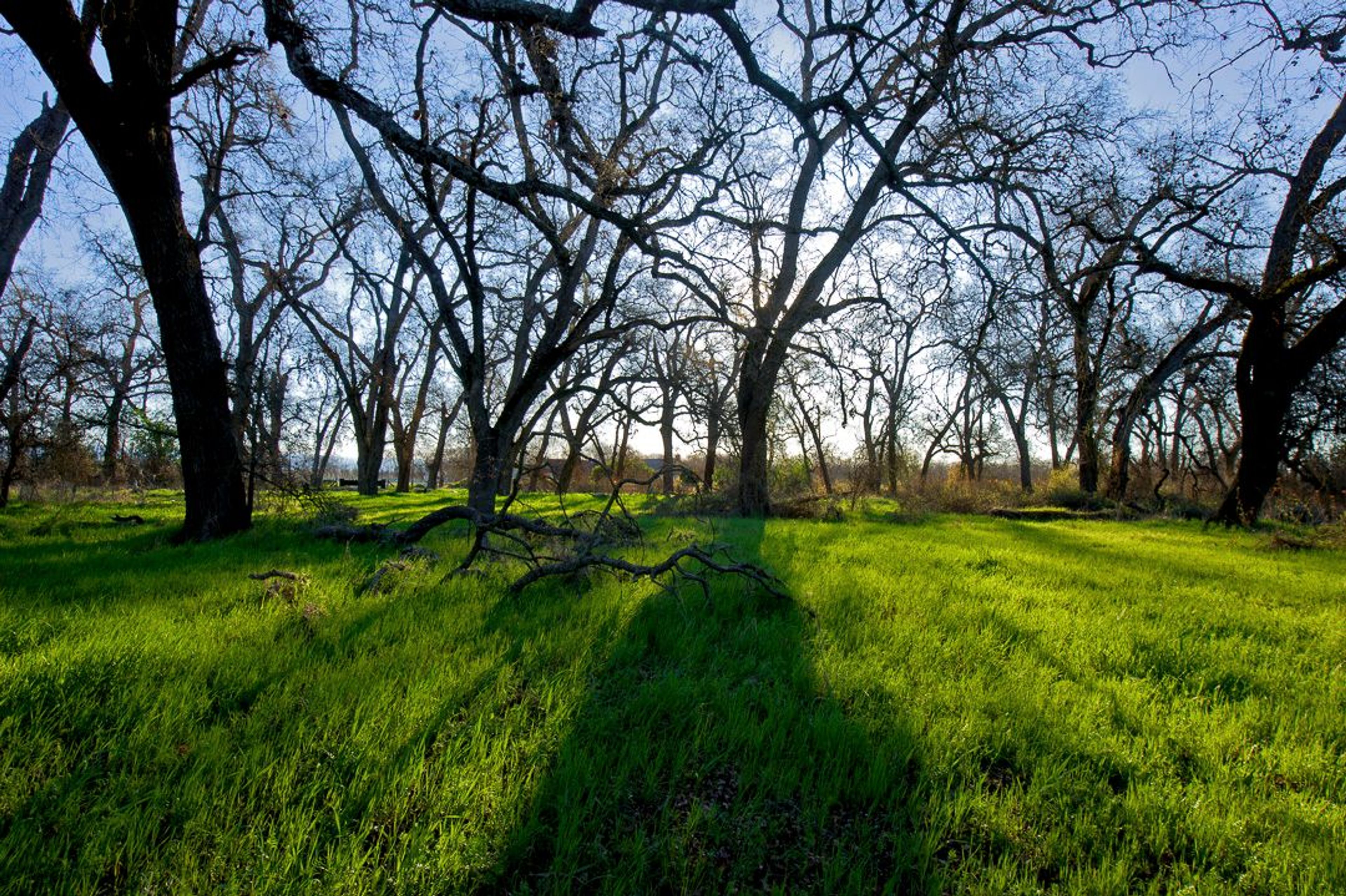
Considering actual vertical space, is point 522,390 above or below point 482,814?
above

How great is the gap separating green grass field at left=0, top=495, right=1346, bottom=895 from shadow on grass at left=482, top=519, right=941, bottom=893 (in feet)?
0.04

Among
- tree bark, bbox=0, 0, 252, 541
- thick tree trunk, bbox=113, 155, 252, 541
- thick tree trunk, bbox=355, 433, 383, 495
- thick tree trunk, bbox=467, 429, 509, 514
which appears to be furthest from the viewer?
thick tree trunk, bbox=355, 433, 383, 495

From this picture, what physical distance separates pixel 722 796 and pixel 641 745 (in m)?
0.36

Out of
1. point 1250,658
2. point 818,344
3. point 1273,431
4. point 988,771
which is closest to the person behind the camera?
point 988,771

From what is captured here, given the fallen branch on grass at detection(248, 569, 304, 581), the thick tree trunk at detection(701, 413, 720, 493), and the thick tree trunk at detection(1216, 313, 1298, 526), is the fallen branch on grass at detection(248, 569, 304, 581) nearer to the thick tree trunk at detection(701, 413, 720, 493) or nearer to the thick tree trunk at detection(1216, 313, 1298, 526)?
the thick tree trunk at detection(701, 413, 720, 493)

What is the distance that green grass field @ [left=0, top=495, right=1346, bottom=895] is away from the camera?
1529 millimetres

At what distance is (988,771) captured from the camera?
2148 mm

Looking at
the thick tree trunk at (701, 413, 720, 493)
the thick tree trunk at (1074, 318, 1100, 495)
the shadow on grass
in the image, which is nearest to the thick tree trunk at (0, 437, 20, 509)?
the thick tree trunk at (701, 413, 720, 493)

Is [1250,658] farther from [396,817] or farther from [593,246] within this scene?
[593,246]

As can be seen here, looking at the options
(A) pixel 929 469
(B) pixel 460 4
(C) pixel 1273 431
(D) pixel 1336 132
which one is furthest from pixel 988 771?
(A) pixel 929 469

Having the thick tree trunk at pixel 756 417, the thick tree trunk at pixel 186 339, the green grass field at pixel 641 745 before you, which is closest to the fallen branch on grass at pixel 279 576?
the green grass field at pixel 641 745

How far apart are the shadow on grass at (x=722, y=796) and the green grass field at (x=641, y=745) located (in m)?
0.01

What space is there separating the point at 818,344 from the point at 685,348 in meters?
3.15

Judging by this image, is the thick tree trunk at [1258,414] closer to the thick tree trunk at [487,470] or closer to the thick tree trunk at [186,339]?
the thick tree trunk at [487,470]
